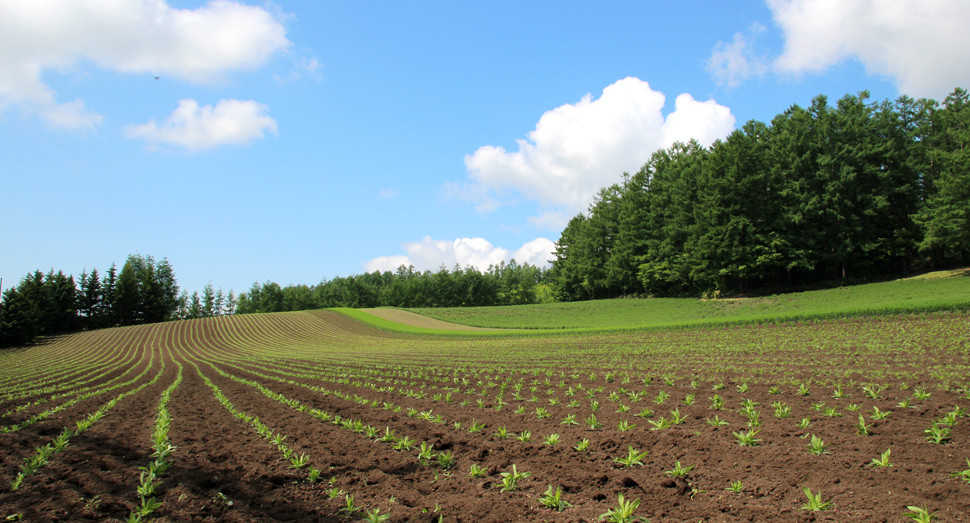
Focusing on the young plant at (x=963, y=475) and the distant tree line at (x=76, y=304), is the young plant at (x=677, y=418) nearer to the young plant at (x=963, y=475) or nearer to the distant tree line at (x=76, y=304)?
the young plant at (x=963, y=475)

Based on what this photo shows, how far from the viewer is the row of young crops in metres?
5.04

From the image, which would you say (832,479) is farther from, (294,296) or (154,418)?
(294,296)

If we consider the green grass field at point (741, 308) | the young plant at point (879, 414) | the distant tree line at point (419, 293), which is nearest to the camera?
the young plant at point (879, 414)

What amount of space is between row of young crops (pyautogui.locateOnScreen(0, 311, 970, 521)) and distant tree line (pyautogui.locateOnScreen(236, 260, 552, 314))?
83.9 m

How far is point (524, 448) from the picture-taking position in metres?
7.18

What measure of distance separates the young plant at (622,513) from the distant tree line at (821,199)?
167ft

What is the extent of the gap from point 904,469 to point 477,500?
16.8 feet

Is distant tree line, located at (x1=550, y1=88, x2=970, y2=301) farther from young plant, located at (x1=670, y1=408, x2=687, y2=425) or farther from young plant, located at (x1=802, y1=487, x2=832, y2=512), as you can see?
young plant, located at (x1=802, y1=487, x2=832, y2=512)

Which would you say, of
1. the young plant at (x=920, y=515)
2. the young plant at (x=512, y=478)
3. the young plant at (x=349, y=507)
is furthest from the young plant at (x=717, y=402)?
the young plant at (x=349, y=507)

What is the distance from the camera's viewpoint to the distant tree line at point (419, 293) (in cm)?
10375

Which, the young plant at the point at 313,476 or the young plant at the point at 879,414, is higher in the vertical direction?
the young plant at the point at 879,414

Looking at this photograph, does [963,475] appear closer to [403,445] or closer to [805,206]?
[403,445]

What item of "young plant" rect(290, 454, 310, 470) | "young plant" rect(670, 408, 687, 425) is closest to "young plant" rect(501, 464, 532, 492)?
"young plant" rect(290, 454, 310, 470)

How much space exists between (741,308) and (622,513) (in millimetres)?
47253
